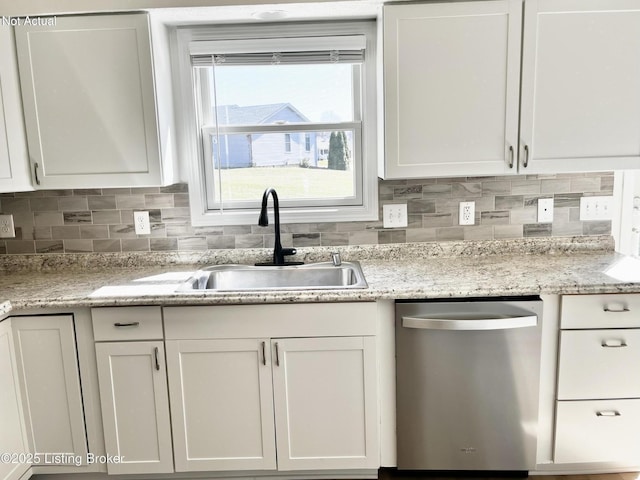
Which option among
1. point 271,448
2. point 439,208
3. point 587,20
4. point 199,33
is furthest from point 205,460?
point 587,20

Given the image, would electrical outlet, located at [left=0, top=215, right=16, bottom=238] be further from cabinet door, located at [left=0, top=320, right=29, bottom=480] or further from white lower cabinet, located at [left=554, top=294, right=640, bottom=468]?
white lower cabinet, located at [left=554, top=294, right=640, bottom=468]

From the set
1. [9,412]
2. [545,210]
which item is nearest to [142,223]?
[9,412]

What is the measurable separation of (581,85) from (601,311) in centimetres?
93

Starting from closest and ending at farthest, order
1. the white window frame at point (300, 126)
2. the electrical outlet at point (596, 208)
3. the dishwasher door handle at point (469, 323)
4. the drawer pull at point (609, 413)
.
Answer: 1. the dishwasher door handle at point (469, 323)
2. the drawer pull at point (609, 413)
3. the white window frame at point (300, 126)
4. the electrical outlet at point (596, 208)

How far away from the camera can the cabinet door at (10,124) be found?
2018 millimetres

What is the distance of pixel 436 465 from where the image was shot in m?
2.03

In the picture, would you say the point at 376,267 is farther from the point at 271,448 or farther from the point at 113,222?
the point at 113,222

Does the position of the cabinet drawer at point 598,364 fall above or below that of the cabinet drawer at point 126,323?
below

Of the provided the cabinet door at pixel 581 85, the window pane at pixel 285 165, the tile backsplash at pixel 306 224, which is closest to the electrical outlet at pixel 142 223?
the tile backsplash at pixel 306 224

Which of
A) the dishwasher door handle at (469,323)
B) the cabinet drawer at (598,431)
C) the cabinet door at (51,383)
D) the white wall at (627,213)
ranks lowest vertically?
the cabinet drawer at (598,431)

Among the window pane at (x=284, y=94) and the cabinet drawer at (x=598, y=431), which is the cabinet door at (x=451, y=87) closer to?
the window pane at (x=284, y=94)

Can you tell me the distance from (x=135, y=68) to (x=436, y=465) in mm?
2081

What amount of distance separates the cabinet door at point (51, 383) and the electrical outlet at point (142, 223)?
0.64 meters

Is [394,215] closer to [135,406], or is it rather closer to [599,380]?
[599,380]
